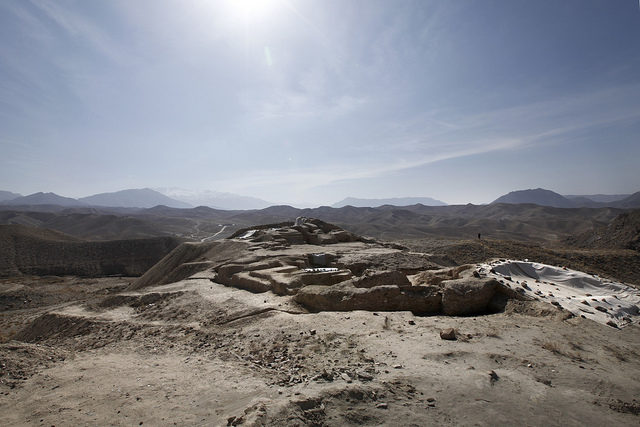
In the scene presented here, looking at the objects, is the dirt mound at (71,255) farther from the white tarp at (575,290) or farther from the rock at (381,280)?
the white tarp at (575,290)

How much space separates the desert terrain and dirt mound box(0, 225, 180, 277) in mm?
30256

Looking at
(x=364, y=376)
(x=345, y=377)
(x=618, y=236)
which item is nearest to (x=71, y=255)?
(x=345, y=377)

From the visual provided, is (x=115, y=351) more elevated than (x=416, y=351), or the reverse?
(x=416, y=351)

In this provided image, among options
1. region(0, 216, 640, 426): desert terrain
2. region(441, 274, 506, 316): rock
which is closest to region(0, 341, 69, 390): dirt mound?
region(0, 216, 640, 426): desert terrain

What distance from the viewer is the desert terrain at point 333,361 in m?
3.08

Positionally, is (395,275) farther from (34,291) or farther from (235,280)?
(34,291)

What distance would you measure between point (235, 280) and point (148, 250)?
33.4 metres

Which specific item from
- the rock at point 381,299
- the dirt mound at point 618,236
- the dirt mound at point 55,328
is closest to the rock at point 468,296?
the rock at point 381,299

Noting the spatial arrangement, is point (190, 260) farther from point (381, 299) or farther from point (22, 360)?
point (381, 299)

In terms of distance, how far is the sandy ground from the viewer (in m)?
3.02

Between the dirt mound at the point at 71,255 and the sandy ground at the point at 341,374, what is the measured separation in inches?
1346

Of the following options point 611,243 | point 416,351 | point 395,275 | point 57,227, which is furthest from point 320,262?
point 57,227

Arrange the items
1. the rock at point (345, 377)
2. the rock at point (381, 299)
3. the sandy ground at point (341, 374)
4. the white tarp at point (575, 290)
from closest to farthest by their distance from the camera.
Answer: the sandy ground at point (341, 374)
the rock at point (345, 377)
the white tarp at point (575, 290)
the rock at point (381, 299)

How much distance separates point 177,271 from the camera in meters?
15.3
